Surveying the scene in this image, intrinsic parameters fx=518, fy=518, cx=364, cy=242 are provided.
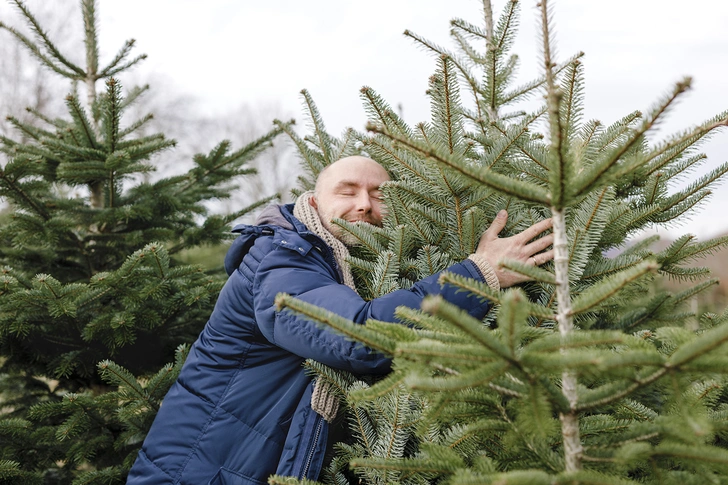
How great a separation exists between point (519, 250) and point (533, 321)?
27 cm

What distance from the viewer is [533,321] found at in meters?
1.94

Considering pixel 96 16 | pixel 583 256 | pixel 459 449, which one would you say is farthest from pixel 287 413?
pixel 96 16

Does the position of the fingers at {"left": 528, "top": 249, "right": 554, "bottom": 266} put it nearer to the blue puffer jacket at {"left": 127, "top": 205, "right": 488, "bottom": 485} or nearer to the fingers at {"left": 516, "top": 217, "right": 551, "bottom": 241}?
the fingers at {"left": 516, "top": 217, "right": 551, "bottom": 241}

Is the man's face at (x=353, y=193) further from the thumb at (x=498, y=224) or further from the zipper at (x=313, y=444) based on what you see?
the zipper at (x=313, y=444)

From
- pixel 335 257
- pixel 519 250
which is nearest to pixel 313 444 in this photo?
pixel 335 257

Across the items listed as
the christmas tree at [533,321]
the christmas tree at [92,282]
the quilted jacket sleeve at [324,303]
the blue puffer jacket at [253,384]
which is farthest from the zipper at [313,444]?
the christmas tree at [92,282]

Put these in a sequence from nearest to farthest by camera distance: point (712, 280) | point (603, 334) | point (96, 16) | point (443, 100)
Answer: point (603, 334) < point (443, 100) < point (712, 280) < point (96, 16)

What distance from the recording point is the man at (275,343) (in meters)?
1.85

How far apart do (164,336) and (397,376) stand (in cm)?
306

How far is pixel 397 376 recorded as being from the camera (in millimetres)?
1231

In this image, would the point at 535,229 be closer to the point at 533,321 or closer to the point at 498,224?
the point at 498,224

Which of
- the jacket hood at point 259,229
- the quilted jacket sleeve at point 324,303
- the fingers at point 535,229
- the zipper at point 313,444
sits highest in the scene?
the fingers at point 535,229

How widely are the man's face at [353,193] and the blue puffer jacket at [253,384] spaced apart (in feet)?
0.85

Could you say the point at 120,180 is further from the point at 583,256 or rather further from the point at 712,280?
the point at 712,280
